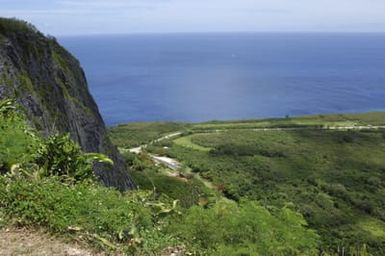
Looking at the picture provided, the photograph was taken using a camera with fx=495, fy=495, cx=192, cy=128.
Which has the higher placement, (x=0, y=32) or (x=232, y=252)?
(x=0, y=32)

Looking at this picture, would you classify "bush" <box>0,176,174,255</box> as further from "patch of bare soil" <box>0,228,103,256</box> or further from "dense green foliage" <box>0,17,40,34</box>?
"dense green foliage" <box>0,17,40,34</box>

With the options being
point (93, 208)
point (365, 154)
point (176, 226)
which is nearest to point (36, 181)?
point (93, 208)

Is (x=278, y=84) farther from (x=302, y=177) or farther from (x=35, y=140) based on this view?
(x=35, y=140)

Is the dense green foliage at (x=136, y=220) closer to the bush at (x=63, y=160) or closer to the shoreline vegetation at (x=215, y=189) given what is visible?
the shoreline vegetation at (x=215, y=189)

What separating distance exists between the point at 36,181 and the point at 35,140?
259 cm

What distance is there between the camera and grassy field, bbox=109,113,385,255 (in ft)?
187

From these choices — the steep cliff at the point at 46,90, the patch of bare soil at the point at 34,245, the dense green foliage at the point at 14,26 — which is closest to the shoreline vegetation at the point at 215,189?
the patch of bare soil at the point at 34,245

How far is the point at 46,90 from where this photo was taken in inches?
844

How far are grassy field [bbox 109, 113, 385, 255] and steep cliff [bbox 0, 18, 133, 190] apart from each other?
26.1 metres

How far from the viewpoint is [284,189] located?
68188 mm

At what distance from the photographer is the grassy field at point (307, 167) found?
187 ft

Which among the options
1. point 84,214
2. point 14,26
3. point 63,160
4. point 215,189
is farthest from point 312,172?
point 84,214

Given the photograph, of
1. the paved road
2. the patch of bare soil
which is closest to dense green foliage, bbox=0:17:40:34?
the patch of bare soil

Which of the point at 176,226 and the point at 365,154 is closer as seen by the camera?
the point at 176,226
